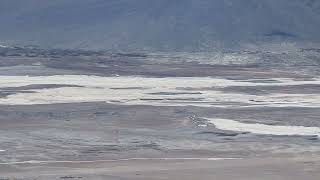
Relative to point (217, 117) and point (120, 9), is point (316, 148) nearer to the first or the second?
point (217, 117)

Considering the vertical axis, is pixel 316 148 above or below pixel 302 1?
below

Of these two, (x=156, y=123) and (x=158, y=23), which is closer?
(x=156, y=123)

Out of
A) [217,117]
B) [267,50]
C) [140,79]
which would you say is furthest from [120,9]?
[217,117]

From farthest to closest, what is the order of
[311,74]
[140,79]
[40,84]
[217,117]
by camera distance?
[311,74] < [140,79] < [40,84] < [217,117]

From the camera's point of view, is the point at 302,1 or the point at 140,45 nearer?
the point at 140,45

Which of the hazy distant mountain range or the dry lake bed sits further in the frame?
the hazy distant mountain range
